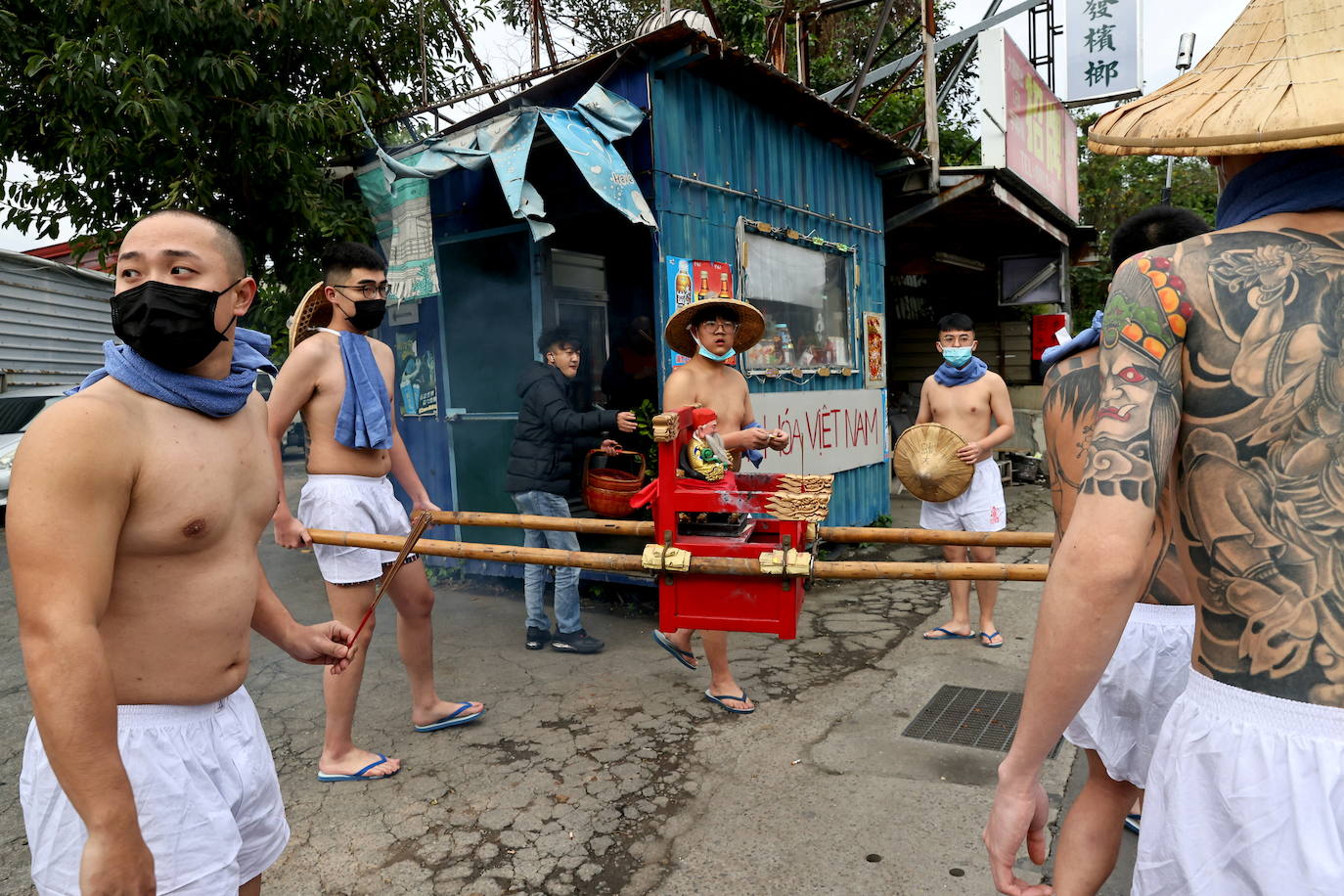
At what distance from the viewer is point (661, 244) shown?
5.60 metres

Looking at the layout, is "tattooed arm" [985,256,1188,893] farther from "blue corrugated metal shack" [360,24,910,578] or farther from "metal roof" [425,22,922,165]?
"metal roof" [425,22,922,165]

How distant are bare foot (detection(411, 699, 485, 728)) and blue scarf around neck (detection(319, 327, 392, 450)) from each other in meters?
1.30

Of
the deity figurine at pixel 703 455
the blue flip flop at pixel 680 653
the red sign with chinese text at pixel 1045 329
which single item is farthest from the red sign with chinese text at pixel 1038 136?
the deity figurine at pixel 703 455

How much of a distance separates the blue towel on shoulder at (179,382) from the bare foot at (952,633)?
4433 mm

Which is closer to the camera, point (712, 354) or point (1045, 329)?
point (712, 354)

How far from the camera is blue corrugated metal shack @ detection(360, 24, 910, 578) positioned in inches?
224

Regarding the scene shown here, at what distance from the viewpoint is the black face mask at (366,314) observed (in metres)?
3.82

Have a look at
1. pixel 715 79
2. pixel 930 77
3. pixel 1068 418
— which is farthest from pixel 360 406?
pixel 930 77

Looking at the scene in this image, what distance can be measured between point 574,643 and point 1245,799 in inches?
170

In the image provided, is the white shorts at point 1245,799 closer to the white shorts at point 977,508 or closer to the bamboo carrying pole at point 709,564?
the bamboo carrying pole at point 709,564

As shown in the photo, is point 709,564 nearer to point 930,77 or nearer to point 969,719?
point 969,719

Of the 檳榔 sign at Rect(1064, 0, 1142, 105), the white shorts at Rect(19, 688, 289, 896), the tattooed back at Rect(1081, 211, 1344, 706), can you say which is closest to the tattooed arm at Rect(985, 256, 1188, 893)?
the tattooed back at Rect(1081, 211, 1344, 706)

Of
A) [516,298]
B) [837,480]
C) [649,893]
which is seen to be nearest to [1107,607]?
[649,893]

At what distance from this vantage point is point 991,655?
500cm
